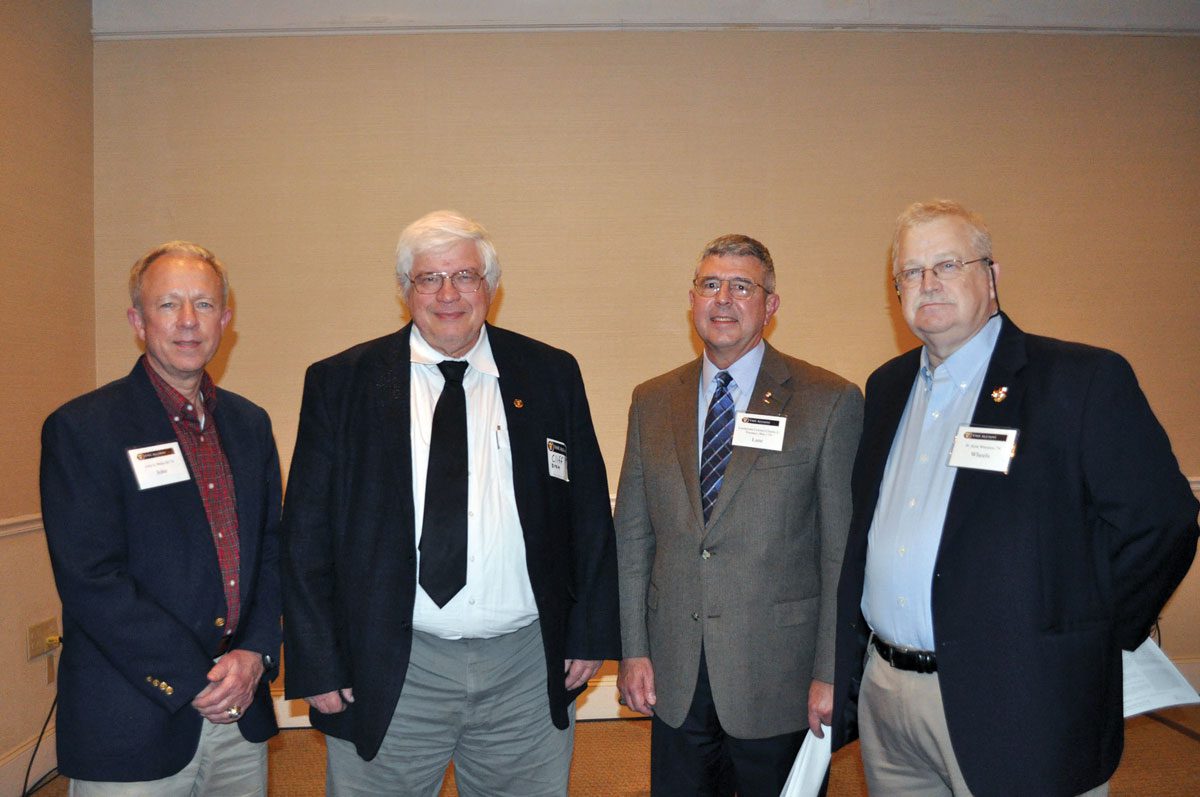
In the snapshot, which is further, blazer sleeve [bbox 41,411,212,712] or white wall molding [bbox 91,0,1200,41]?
white wall molding [bbox 91,0,1200,41]

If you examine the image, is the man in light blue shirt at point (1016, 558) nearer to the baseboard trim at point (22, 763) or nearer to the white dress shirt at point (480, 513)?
the white dress shirt at point (480, 513)

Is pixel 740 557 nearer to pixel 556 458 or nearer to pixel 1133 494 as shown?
pixel 556 458

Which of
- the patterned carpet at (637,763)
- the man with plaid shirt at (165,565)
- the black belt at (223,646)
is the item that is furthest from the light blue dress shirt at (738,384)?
the patterned carpet at (637,763)

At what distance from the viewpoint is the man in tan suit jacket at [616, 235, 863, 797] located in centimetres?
228

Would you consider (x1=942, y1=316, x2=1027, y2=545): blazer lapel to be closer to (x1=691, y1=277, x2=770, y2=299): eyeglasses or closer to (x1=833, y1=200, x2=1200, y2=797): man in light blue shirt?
(x1=833, y1=200, x2=1200, y2=797): man in light blue shirt

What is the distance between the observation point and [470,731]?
219 centimetres

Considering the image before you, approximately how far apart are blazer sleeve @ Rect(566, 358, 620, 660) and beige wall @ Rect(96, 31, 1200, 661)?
2.19 metres

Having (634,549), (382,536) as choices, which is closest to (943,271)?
(634,549)

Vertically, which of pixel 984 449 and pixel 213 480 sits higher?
pixel 984 449

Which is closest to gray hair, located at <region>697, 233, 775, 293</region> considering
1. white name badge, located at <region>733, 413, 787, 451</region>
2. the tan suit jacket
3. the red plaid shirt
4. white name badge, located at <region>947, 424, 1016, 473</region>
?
the tan suit jacket

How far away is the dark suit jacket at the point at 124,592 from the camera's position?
188 centimetres

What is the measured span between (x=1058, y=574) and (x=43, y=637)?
393 cm

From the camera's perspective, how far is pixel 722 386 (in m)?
2.48

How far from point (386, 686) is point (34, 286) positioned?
9.71 ft
